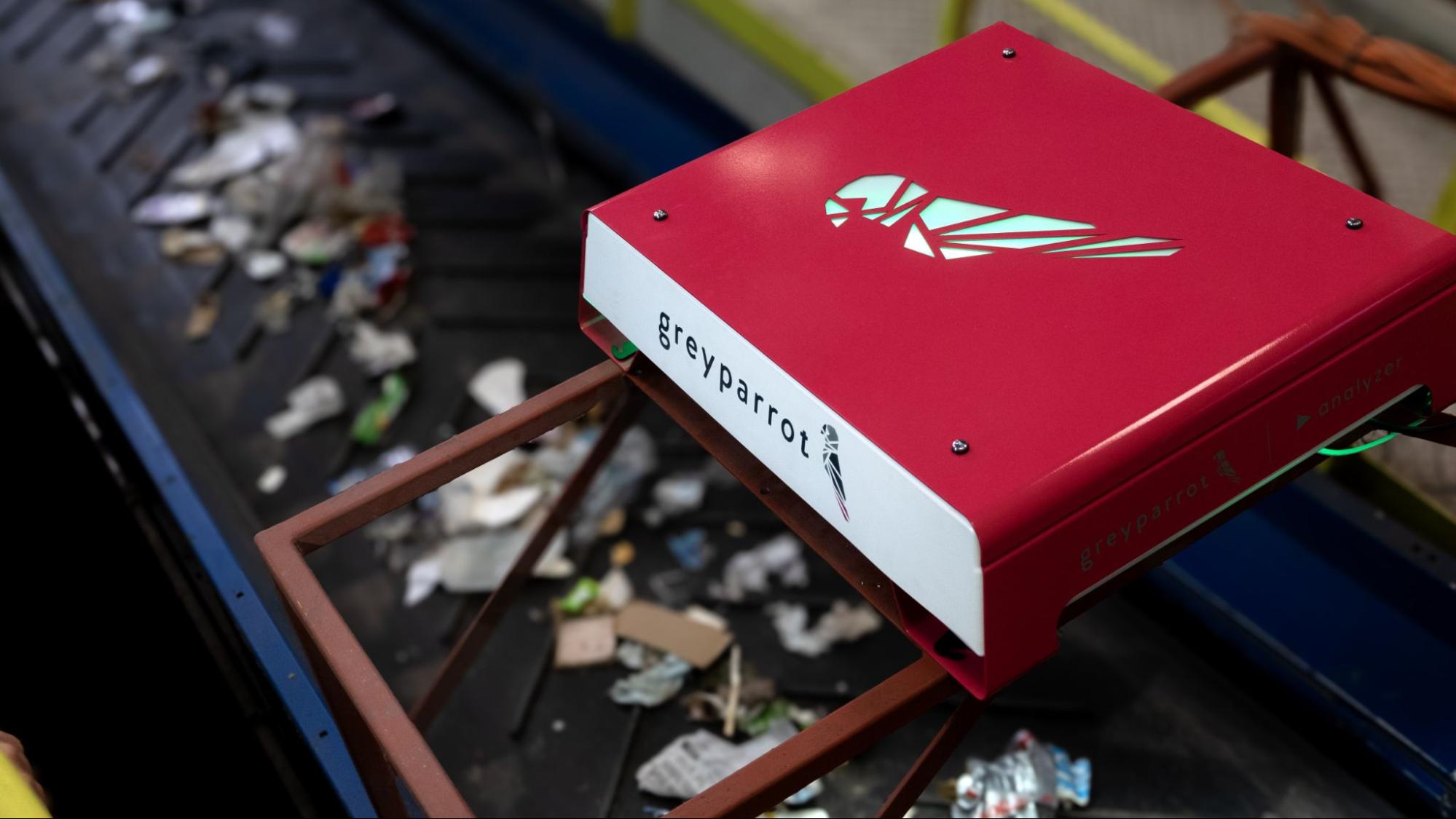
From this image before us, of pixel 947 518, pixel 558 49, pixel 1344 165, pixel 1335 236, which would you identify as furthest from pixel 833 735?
pixel 558 49

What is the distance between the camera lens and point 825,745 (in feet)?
3.98

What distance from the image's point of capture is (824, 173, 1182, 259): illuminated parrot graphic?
1335 millimetres

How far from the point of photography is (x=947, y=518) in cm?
110

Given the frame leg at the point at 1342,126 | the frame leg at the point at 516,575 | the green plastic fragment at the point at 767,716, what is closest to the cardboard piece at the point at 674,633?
the green plastic fragment at the point at 767,716

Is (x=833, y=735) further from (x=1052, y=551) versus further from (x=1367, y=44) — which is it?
(x=1367, y=44)

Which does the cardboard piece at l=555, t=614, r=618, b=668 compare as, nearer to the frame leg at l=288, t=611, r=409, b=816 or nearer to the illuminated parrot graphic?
the frame leg at l=288, t=611, r=409, b=816

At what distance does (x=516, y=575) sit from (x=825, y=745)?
0.88 meters

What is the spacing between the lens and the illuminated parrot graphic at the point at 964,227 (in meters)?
1.33

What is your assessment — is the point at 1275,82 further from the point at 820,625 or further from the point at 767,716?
the point at 767,716

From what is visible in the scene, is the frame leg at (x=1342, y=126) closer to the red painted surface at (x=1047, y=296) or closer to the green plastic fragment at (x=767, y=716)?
the red painted surface at (x=1047, y=296)

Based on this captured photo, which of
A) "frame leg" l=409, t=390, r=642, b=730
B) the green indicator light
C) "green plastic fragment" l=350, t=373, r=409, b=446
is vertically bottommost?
"green plastic fragment" l=350, t=373, r=409, b=446

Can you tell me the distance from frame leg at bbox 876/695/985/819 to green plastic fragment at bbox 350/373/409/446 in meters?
1.80

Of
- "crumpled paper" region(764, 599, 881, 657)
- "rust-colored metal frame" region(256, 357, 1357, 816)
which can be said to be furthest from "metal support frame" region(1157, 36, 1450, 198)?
"crumpled paper" region(764, 599, 881, 657)

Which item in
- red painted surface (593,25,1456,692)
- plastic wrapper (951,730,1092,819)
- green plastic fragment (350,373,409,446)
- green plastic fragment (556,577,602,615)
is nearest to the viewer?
red painted surface (593,25,1456,692)
